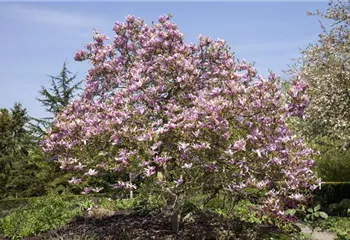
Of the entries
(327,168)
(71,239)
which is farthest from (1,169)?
(71,239)

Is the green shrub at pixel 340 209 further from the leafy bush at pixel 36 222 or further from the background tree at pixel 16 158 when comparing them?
the background tree at pixel 16 158

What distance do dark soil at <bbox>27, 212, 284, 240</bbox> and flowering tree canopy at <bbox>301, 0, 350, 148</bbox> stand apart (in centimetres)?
665

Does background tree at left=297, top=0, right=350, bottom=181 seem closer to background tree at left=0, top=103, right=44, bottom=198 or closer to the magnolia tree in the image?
the magnolia tree

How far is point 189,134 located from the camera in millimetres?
7992

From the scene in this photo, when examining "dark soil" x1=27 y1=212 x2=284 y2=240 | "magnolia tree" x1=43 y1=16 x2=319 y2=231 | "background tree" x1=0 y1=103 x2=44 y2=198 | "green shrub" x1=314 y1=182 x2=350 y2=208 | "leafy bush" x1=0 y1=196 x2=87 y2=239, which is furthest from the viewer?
"background tree" x1=0 y1=103 x2=44 y2=198

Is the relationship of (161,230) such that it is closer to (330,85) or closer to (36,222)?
(36,222)

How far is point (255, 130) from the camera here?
8.08 meters

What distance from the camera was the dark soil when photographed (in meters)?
10.1

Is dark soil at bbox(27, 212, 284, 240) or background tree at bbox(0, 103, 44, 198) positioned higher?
background tree at bbox(0, 103, 44, 198)

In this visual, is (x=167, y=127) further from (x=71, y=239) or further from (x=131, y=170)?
(x=71, y=239)

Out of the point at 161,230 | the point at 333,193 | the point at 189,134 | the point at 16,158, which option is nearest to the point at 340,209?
the point at 333,193

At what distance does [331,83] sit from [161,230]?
932 centimetres

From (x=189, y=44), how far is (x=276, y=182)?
413 centimetres

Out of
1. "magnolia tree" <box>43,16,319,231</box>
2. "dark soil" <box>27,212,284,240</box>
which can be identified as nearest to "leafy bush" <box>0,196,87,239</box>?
"dark soil" <box>27,212,284,240</box>
